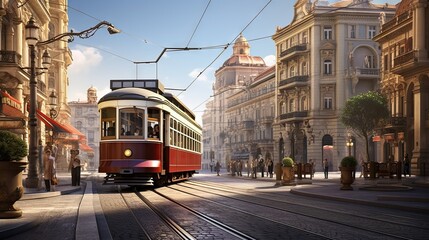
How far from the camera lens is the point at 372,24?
61125 mm

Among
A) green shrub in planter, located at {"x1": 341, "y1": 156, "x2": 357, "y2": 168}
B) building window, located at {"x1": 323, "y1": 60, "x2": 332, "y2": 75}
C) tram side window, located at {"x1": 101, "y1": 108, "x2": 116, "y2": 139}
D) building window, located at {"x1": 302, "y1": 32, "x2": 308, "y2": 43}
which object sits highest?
building window, located at {"x1": 302, "y1": 32, "x2": 308, "y2": 43}

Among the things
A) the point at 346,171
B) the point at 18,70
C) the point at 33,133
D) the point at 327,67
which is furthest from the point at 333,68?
the point at 33,133

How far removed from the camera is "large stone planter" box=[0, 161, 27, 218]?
1059cm

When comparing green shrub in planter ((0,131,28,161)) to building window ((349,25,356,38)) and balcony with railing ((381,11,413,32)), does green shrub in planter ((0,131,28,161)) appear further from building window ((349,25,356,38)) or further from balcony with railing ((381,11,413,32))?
building window ((349,25,356,38))

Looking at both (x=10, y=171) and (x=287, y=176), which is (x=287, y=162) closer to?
(x=287, y=176)

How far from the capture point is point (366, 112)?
4691 centimetres

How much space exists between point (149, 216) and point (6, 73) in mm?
17801

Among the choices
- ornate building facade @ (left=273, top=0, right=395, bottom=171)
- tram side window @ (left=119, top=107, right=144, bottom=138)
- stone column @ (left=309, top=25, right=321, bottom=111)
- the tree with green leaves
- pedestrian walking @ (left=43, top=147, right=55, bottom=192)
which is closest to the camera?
pedestrian walking @ (left=43, top=147, right=55, bottom=192)

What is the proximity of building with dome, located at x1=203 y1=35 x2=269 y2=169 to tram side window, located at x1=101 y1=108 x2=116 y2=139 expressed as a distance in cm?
7325

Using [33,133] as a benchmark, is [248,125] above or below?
above

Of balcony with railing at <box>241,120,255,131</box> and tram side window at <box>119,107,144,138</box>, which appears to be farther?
balcony with railing at <box>241,120,255,131</box>

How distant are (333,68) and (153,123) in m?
43.4

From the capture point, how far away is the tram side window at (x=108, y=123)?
20297 mm

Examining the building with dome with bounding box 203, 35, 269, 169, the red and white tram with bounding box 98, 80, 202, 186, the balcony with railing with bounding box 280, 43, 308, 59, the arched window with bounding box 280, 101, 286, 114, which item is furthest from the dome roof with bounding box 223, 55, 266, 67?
the red and white tram with bounding box 98, 80, 202, 186
